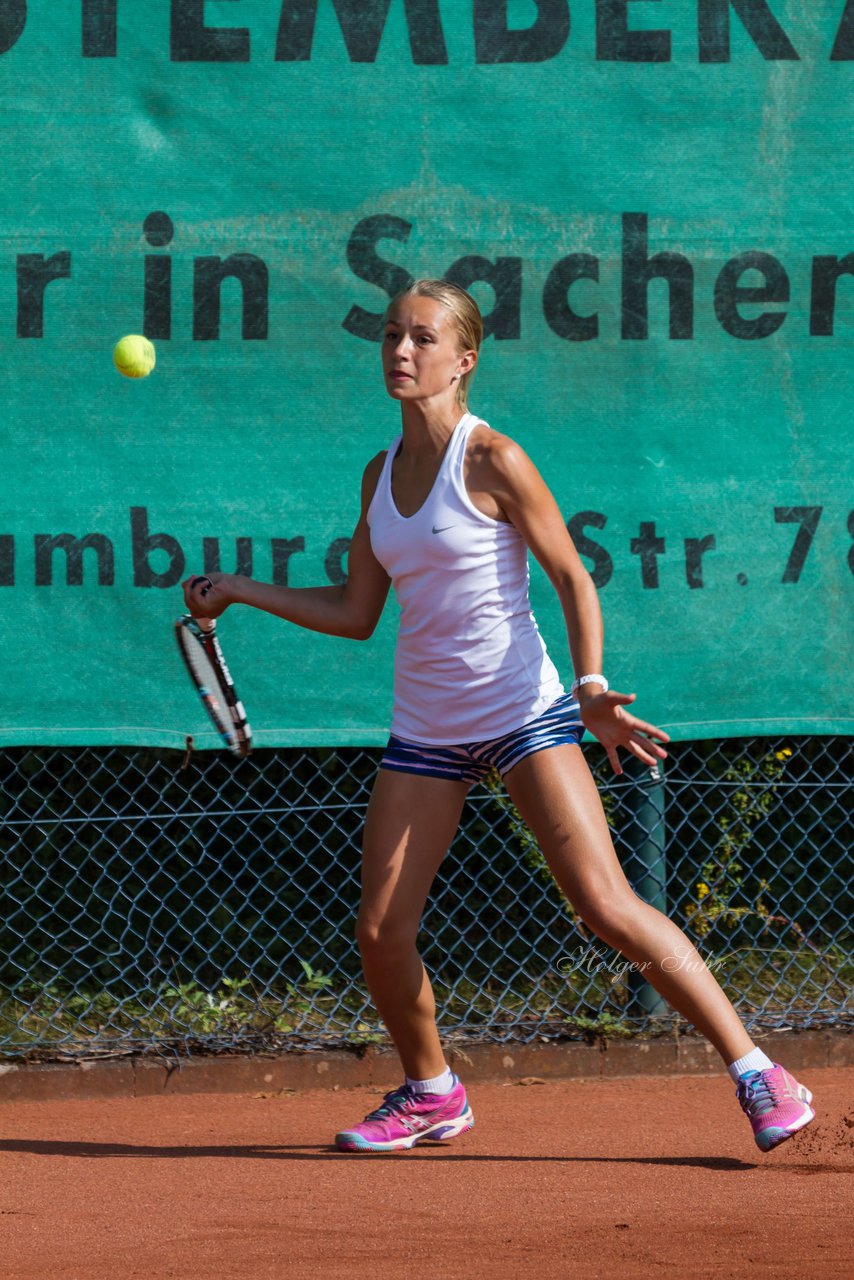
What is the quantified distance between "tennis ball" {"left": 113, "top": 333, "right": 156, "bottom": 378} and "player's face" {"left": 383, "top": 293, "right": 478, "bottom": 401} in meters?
0.90

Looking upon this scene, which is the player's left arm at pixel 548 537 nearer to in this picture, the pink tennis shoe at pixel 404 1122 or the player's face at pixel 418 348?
the player's face at pixel 418 348

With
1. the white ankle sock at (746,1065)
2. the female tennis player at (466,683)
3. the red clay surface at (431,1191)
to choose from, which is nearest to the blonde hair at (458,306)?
the female tennis player at (466,683)

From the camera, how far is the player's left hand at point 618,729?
9.39 ft

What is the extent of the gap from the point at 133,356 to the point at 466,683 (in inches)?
51.9

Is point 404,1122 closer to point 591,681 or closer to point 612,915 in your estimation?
point 612,915

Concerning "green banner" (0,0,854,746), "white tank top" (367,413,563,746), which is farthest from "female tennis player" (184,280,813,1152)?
"green banner" (0,0,854,746)

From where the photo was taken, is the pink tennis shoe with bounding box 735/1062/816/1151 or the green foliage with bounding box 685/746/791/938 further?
the green foliage with bounding box 685/746/791/938

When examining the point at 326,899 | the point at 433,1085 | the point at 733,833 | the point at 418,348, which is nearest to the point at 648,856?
the point at 733,833

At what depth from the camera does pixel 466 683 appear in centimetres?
324

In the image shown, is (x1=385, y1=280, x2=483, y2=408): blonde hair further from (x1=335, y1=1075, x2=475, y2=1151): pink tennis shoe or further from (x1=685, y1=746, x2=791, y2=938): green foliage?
(x1=685, y1=746, x2=791, y2=938): green foliage

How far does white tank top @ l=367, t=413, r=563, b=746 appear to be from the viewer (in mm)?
3201

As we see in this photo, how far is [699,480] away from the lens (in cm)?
420

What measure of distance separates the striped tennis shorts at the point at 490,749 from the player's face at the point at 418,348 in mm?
715

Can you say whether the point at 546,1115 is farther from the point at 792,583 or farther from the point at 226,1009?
the point at 792,583
